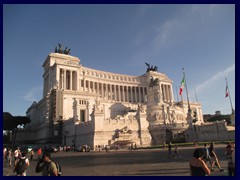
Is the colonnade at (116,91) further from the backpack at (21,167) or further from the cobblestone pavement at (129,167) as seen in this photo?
the backpack at (21,167)

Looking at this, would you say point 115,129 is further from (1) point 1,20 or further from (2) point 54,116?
(1) point 1,20

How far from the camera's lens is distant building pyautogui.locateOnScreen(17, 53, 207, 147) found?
144ft

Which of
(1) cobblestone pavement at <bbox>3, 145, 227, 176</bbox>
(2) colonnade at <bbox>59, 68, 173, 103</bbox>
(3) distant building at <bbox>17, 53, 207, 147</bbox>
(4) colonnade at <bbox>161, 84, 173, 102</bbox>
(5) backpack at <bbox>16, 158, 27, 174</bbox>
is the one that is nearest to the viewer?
(5) backpack at <bbox>16, 158, 27, 174</bbox>

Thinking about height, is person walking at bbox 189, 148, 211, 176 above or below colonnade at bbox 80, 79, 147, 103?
below

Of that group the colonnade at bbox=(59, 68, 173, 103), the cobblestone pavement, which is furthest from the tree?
the cobblestone pavement

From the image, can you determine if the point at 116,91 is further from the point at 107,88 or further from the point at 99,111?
the point at 99,111

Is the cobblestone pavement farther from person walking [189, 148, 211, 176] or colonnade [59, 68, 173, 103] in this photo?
colonnade [59, 68, 173, 103]

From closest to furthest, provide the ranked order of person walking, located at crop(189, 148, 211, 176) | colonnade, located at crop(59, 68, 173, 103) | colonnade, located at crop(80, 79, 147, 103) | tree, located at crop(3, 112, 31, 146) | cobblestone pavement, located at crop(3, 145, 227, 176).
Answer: person walking, located at crop(189, 148, 211, 176), cobblestone pavement, located at crop(3, 145, 227, 176), tree, located at crop(3, 112, 31, 146), colonnade, located at crop(59, 68, 173, 103), colonnade, located at crop(80, 79, 147, 103)

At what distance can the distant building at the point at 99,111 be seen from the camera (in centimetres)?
4378

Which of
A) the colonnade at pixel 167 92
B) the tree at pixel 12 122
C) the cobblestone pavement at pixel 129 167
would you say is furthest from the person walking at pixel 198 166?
the colonnade at pixel 167 92

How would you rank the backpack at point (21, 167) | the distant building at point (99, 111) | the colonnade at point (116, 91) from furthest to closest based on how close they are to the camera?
the colonnade at point (116, 91) < the distant building at point (99, 111) < the backpack at point (21, 167)

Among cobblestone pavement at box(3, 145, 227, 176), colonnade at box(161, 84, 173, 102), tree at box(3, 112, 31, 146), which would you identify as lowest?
cobblestone pavement at box(3, 145, 227, 176)

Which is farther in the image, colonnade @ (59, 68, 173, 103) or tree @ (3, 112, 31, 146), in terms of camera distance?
colonnade @ (59, 68, 173, 103)

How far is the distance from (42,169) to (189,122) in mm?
45432
